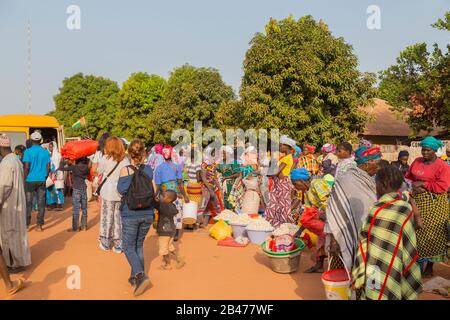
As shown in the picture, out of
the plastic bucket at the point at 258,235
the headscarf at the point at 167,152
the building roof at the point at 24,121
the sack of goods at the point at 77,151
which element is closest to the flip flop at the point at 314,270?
the plastic bucket at the point at 258,235

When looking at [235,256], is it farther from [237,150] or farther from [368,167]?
[237,150]

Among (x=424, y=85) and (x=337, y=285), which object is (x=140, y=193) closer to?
(x=337, y=285)

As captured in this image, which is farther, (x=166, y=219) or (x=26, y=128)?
(x=26, y=128)

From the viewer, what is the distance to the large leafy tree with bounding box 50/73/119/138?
5300cm

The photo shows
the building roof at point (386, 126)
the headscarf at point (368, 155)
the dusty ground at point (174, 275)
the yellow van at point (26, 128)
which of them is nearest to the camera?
the headscarf at point (368, 155)

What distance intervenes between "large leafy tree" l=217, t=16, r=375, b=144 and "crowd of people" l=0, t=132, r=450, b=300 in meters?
8.24

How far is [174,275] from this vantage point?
5844 millimetres

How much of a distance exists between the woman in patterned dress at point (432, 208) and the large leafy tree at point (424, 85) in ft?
56.5

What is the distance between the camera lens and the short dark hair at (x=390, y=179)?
354 centimetres

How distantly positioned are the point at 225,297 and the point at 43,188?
213 inches

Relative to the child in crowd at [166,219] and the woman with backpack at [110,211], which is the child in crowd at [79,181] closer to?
the woman with backpack at [110,211]

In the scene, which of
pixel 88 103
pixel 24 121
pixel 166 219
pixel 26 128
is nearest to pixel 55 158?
pixel 26 128

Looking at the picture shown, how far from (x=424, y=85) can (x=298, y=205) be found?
18120 millimetres

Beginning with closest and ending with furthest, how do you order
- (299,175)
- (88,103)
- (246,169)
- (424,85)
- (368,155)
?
(368,155), (299,175), (246,169), (424,85), (88,103)
